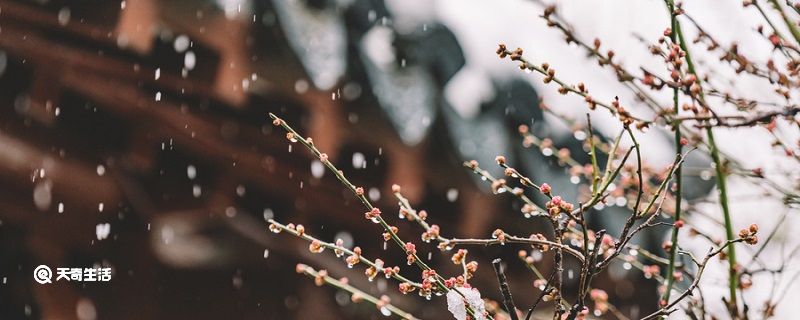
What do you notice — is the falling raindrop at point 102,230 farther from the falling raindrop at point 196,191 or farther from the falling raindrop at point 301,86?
the falling raindrop at point 301,86

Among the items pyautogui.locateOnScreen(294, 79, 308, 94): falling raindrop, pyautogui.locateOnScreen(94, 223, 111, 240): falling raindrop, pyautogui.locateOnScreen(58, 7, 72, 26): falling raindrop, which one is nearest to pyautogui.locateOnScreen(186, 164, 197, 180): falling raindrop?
pyautogui.locateOnScreen(94, 223, 111, 240): falling raindrop

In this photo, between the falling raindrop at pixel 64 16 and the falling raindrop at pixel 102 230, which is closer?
the falling raindrop at pixel 64 16

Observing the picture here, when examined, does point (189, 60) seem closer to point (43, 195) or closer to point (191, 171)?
point (191, 171)

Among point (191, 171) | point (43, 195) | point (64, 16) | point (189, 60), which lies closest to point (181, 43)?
point (189, 60)

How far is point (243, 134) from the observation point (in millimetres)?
2979

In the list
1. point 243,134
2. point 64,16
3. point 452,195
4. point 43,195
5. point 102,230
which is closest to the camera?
point 64,16

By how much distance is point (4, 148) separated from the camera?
2633 mm

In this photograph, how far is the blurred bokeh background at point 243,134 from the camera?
265cm

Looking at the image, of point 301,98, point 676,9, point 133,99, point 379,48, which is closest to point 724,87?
point 676,9

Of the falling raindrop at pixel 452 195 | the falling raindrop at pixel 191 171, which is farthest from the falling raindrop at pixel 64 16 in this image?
the falling raindrop at pixel 452 195

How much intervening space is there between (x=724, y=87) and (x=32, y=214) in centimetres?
260

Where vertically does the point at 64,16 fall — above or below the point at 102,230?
above

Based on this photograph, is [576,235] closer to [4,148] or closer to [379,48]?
[379,48]

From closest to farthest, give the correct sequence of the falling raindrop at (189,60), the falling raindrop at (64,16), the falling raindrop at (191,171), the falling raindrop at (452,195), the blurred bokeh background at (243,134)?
the falling raindrop at (64,16)
the blurred bokeh background at (243,134)
the falling raindrop at (189,60)
the falling raindrop at (191,171)
the falling raindrop at (452,195)
